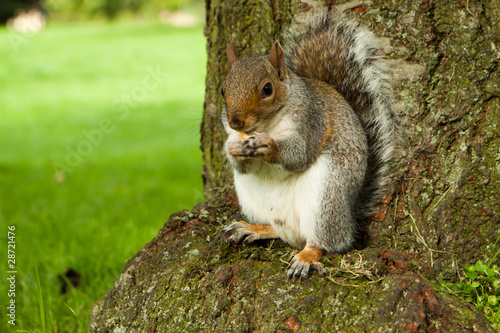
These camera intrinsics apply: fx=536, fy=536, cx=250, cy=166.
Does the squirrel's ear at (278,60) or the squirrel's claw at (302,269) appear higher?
the squirrel's ear at (278,60)

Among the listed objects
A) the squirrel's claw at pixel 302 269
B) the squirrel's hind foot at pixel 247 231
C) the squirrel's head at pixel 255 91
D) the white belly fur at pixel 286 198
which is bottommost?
the squirrel's hind foot at pixel 247 231

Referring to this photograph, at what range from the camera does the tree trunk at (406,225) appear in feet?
4.70

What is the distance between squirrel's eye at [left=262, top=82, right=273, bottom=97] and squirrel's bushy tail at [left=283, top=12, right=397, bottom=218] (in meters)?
0.30

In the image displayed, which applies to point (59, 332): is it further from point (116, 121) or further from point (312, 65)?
point (116, 121)

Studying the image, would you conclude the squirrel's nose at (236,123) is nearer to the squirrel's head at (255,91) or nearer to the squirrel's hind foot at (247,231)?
the squirrel's head at (255,91)

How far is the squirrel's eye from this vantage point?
1547mm

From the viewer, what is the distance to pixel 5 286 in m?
2.27

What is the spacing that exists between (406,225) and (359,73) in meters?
0.50

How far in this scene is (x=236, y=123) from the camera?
59.2 inches

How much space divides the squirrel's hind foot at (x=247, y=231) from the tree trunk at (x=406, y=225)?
1.2 inches
